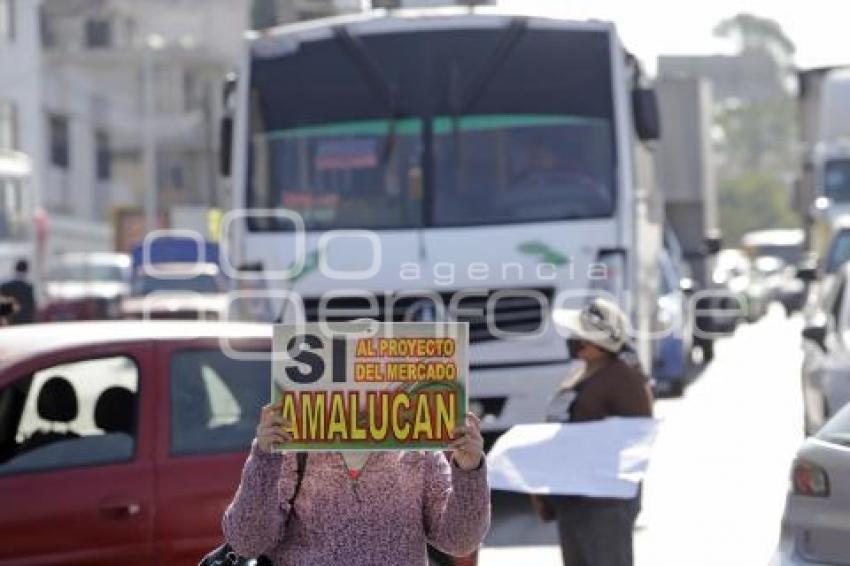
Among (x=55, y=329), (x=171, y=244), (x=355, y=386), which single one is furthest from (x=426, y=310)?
(x=171, y=244)

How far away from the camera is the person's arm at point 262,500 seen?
504 centimetres

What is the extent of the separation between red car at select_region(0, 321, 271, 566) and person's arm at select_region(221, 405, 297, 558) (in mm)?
2703

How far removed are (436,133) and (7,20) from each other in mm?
44245

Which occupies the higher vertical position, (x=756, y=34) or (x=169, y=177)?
(x=756, y=34)

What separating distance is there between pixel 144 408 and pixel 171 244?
105 ft

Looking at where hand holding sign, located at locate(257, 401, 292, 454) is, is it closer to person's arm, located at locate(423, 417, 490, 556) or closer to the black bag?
the black bag

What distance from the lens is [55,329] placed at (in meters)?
8.40

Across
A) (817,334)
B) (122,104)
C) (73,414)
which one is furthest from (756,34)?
(73,414)

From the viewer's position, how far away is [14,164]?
186 feet

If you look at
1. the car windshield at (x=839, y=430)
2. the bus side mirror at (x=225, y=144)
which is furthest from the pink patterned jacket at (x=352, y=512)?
the bus side mirror at (x=225, y=144)

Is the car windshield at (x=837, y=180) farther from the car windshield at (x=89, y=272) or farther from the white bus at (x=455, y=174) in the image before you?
the car windshield at (x=89, y=272)

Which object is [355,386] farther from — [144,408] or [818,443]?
[818,443]

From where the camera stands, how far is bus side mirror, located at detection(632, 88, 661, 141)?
564 inches

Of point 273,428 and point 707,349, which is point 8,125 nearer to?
point 707,349
